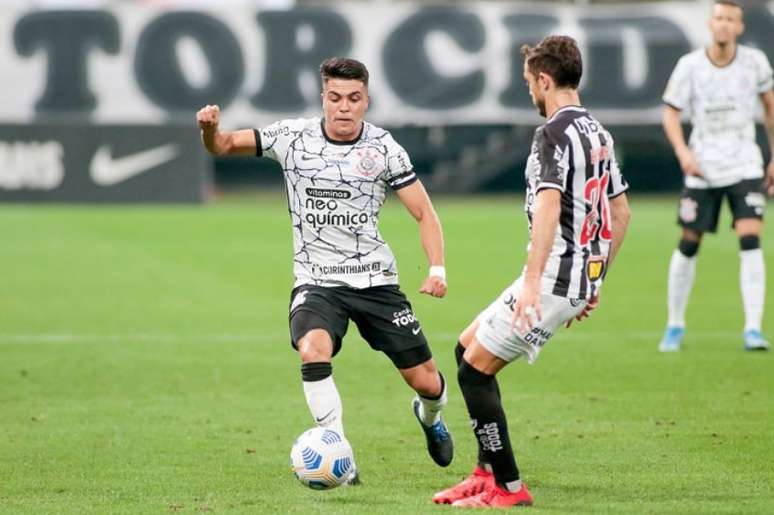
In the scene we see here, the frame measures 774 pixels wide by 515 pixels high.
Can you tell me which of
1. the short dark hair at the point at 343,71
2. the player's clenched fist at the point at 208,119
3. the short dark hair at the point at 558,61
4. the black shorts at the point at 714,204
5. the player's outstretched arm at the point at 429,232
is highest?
the short dark hair at the point at 558,61

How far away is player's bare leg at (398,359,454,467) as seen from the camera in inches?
Result: 306

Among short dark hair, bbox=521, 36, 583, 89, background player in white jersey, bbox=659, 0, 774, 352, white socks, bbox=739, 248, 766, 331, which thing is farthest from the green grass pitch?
short dark hair, bbox=521, 36, 583, 89

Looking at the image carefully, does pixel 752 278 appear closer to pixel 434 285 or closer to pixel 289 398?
pixel 289 398

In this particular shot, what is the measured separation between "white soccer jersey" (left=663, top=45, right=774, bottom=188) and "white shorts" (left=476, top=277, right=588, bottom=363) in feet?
18.2

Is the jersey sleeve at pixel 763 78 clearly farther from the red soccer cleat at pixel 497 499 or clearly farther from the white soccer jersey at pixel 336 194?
the red soccer cleat at pixel 497 499

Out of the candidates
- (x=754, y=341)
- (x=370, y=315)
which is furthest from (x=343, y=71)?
(x=754, y=341)

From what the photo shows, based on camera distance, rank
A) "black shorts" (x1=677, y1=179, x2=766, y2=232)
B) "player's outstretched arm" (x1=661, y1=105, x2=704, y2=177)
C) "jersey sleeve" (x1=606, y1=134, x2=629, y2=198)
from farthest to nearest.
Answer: "black shorts" (x1=677, y1=179, x2=766, y2=232)
"player's outstretched arm" (x1=661, y1=105, x2=704, y2=177)
"jersey sleeve" (x1=606, y1=134, x2=629, y2=198)

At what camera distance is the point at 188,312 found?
48.4 feet

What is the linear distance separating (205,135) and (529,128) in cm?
2779

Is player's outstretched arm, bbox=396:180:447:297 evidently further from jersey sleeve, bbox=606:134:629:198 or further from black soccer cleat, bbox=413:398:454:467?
jersey sleeve, bbox=606:134:629:198

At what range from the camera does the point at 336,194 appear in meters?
7.64

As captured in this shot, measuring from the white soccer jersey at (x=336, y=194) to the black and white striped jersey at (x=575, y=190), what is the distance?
0.95 m

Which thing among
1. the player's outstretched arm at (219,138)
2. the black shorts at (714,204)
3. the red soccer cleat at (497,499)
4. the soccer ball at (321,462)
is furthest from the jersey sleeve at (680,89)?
the soccer ball at (321,462)

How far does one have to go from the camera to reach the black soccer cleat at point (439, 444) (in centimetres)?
→ 780
